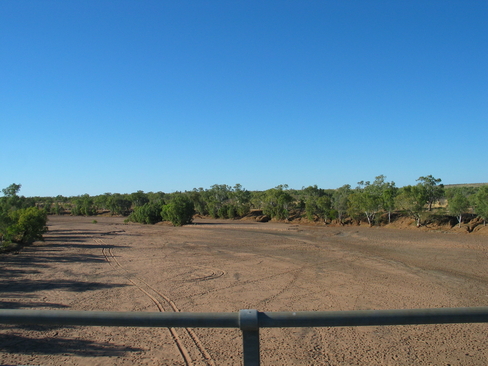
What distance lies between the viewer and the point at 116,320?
2045mm

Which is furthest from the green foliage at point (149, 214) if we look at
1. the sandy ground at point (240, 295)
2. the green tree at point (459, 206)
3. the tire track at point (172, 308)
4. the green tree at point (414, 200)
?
the green tree at point (459, 206)

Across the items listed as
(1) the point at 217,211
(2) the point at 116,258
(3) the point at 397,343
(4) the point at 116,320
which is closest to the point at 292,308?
(3) the point at 397,343

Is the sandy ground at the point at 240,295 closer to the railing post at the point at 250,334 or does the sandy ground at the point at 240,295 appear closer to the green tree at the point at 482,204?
the railing post at the point at 250,334

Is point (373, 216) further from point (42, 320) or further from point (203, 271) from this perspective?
point (42, 320)

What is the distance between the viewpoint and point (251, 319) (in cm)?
202

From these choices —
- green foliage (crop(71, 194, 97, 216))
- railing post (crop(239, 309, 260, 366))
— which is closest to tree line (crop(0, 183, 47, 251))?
railing post (crop(239, 309, 260, 366))

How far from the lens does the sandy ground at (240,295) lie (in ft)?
26.3

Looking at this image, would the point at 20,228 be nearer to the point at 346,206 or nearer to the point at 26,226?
the point at 26,226

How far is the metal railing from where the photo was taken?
→ 6.63ft

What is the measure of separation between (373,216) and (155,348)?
52115 mm

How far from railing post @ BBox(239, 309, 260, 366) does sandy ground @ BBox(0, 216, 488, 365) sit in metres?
6.18

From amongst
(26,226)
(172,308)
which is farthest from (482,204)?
(26,226)

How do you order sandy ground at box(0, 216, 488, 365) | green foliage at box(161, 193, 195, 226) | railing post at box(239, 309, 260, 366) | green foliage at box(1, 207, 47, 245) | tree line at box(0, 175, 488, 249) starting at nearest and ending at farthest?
railing post at box(239, 309, 260, 366)
sandy ground at box(0, 216, 488, 365)
green foliage at box(1, 207, 47, 245)
tree line at box(0, 175, 488, 249)
green foliage at box(161, 193, 195, 226)

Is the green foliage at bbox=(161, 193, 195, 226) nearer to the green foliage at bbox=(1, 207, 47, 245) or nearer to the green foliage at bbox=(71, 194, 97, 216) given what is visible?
the green foliage at bbox=(1, 207, 47, 245)
